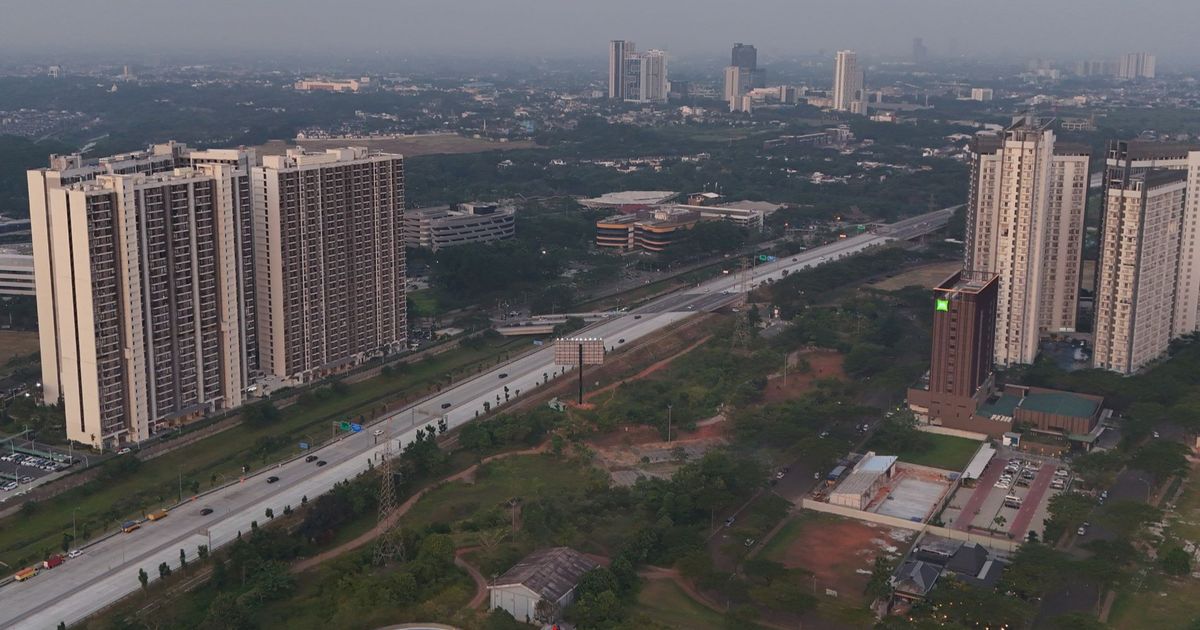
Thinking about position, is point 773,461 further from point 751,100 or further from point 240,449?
point 751,100

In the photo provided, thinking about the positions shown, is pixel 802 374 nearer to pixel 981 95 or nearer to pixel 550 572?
pixel 550 572

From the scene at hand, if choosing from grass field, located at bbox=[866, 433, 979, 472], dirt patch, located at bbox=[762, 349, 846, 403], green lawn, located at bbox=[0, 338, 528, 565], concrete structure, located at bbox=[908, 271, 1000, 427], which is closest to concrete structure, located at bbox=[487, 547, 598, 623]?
green lawn, located at bbox=[0, 338, 528, 565]

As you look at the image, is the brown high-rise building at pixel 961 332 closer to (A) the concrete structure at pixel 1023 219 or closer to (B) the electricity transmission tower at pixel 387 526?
(A) the concrete structure at pixel 1023 219

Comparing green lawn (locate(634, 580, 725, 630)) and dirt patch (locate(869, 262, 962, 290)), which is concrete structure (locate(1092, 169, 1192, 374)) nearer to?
dirt patch (locate(869, 262, 962, 290))

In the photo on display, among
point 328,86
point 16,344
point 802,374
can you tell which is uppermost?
point 328,86

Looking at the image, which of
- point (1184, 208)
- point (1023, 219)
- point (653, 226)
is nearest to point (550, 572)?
point (1023, 219)

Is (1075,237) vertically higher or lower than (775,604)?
higher

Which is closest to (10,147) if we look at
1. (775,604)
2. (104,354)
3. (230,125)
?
(230,125)
